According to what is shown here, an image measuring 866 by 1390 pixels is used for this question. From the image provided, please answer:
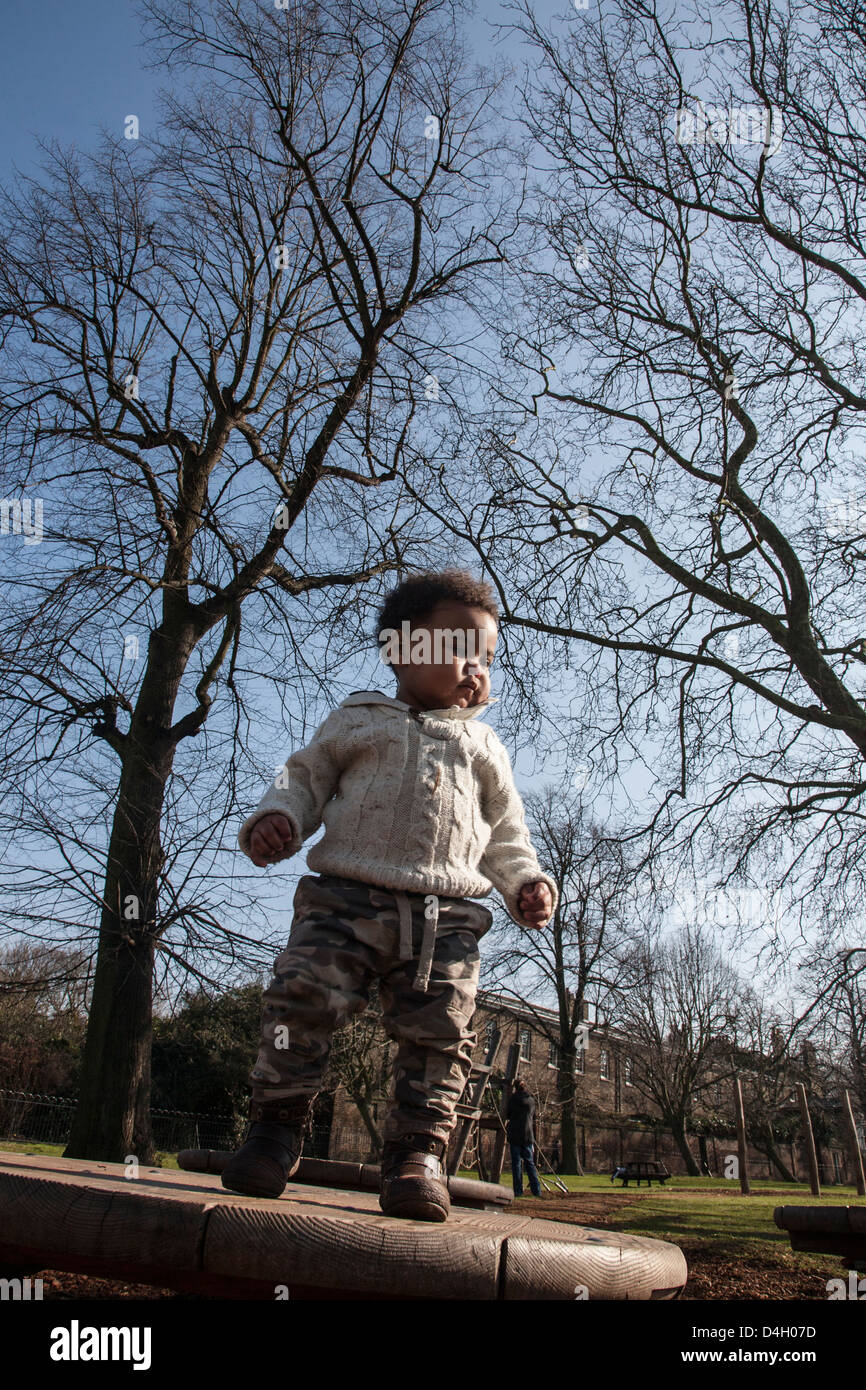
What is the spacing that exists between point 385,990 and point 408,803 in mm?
490

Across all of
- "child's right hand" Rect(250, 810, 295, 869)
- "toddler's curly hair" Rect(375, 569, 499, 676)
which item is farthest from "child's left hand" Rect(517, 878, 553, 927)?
"toddler's curly hair" Rect(375, 569, 499, 676)

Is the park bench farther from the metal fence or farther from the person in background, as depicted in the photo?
the metal fence

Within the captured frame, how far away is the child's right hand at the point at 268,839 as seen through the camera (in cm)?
236

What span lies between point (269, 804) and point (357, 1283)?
51.3 inches

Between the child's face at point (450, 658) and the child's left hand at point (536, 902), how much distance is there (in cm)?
57

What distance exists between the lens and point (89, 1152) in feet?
18.9

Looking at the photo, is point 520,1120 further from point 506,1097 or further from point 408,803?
point 408,803

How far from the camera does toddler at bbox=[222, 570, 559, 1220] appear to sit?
2.09 meters

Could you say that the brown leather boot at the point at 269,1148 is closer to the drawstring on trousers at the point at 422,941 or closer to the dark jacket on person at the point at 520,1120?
the drawstring on trousers at the point at 422,941

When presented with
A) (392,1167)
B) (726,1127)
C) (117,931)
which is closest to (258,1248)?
(392,1167)

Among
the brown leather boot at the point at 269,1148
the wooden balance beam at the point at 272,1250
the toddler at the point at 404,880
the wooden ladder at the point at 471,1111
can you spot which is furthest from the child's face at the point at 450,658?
the wooden ladder at the point at 471,1111

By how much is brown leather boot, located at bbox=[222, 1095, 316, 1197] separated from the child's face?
1151mm

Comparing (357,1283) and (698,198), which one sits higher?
(698,198)
